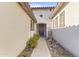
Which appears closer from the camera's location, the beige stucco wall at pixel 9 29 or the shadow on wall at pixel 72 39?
the beige stucco wall at pixel 9 29

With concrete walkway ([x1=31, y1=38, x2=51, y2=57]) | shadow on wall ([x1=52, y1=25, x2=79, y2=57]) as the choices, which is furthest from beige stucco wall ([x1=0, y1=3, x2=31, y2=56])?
shadow on wall ([x1=52, y1=25, x2=79, y2=57])

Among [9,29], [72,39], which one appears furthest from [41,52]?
[9,29]

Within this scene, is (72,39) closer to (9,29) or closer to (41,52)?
(41,52)

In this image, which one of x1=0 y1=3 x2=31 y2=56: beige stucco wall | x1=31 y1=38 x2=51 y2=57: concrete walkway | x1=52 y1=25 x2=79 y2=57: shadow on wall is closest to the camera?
x1=0 y1=3 x2=31 y2=56: beige stucco wall

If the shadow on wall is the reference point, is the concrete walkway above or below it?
below

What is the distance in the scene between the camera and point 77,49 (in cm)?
602

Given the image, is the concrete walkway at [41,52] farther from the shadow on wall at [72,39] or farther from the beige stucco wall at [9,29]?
the beige stucco wall at [9,29]

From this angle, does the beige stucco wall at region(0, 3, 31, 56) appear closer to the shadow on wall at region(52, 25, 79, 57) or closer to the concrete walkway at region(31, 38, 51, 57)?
the concrete walkway at region(31, 38, 51, 57)

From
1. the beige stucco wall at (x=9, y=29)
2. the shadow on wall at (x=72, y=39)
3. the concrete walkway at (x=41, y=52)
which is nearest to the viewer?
the beige stucco wall at (x=9, y=29)

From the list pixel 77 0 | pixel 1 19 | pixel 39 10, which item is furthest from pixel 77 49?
pixel 39 10

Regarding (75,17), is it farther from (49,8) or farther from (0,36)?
(49,8)

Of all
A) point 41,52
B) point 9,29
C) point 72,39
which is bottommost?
point 41,52

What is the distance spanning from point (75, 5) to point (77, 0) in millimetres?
280

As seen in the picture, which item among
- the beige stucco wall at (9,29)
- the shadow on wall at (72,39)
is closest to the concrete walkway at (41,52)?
the shadow on wall at (72,39)
